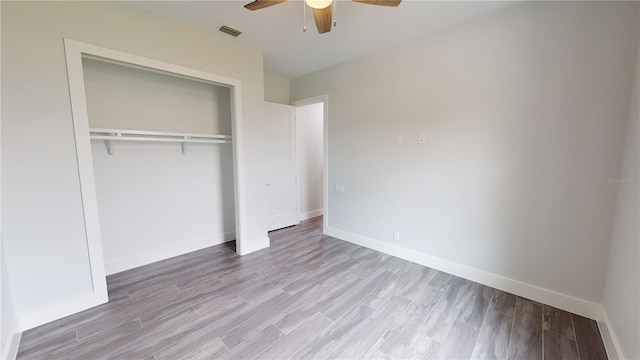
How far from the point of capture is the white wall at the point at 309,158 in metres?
4.83

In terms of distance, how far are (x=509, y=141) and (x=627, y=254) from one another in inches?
46.1

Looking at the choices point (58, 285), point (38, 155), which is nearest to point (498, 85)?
point (38, 155)

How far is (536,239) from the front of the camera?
7.54 ft

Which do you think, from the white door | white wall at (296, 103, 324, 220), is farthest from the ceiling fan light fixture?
white wall at (296, 103, 324, 220)

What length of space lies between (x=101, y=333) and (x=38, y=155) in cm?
152

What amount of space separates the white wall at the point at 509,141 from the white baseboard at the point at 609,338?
5.7 inches

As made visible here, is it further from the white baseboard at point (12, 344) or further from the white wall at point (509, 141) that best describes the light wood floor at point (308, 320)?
the white wall at point (509, 141)

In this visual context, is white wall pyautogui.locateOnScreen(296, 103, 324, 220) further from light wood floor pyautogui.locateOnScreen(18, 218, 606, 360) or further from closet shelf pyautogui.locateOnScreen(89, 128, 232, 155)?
light wood floor pyautogui.locateOnScreen(18, 218, 606, 360)

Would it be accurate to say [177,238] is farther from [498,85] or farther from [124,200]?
[498,85]

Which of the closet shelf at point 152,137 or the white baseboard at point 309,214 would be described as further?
the white baseboard at point 309,214

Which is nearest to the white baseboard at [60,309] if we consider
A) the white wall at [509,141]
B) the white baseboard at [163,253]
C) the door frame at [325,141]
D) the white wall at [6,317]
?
the white wall at [6,317]

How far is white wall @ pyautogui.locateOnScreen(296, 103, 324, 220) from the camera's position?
190 inches

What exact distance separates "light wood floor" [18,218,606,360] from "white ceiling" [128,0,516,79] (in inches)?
111

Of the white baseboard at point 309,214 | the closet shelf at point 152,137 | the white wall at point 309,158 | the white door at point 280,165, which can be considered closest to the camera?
the closet shelf at point 152,137
